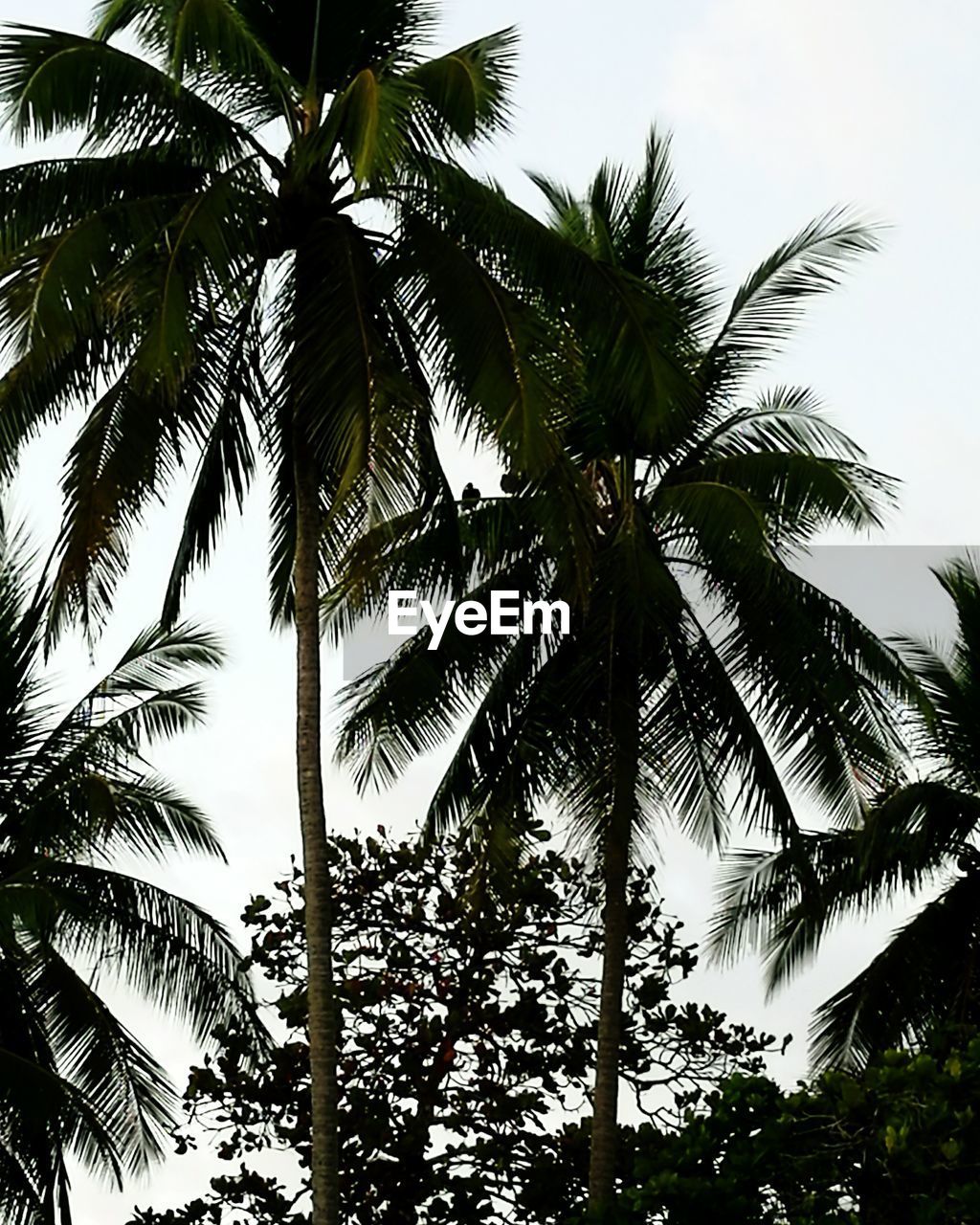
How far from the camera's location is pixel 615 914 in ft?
51.5

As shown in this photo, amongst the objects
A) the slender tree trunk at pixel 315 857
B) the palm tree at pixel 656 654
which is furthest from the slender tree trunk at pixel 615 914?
the slender tree trunk at pixel 315 857

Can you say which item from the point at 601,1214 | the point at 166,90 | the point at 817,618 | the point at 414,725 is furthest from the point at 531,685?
the point at 166,90

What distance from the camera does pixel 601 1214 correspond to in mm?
→ 13445

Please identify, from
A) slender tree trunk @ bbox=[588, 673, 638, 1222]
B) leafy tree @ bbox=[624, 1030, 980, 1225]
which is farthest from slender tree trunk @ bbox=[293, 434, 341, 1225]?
slender tree trunk @ bbox=[588, 673, 638, 1222]

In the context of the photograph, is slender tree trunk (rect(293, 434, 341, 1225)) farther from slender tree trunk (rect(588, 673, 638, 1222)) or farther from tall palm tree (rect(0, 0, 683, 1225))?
slender tree trunk (rect(588, 673, 638, 1222))

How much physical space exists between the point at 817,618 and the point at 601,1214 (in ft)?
16.3

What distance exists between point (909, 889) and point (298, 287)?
27.7 ft

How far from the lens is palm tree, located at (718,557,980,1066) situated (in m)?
17.9

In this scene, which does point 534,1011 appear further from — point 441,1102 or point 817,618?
point 817,618

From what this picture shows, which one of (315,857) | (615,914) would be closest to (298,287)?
(315,857)

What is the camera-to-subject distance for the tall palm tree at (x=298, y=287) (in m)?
12.4

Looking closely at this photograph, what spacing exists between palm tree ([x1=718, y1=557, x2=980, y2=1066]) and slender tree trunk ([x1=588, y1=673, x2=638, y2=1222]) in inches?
90.9

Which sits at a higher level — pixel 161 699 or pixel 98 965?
pixel 161 699

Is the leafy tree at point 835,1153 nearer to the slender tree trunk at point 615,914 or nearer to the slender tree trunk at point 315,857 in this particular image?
the slender tree trunk at point 315,857
